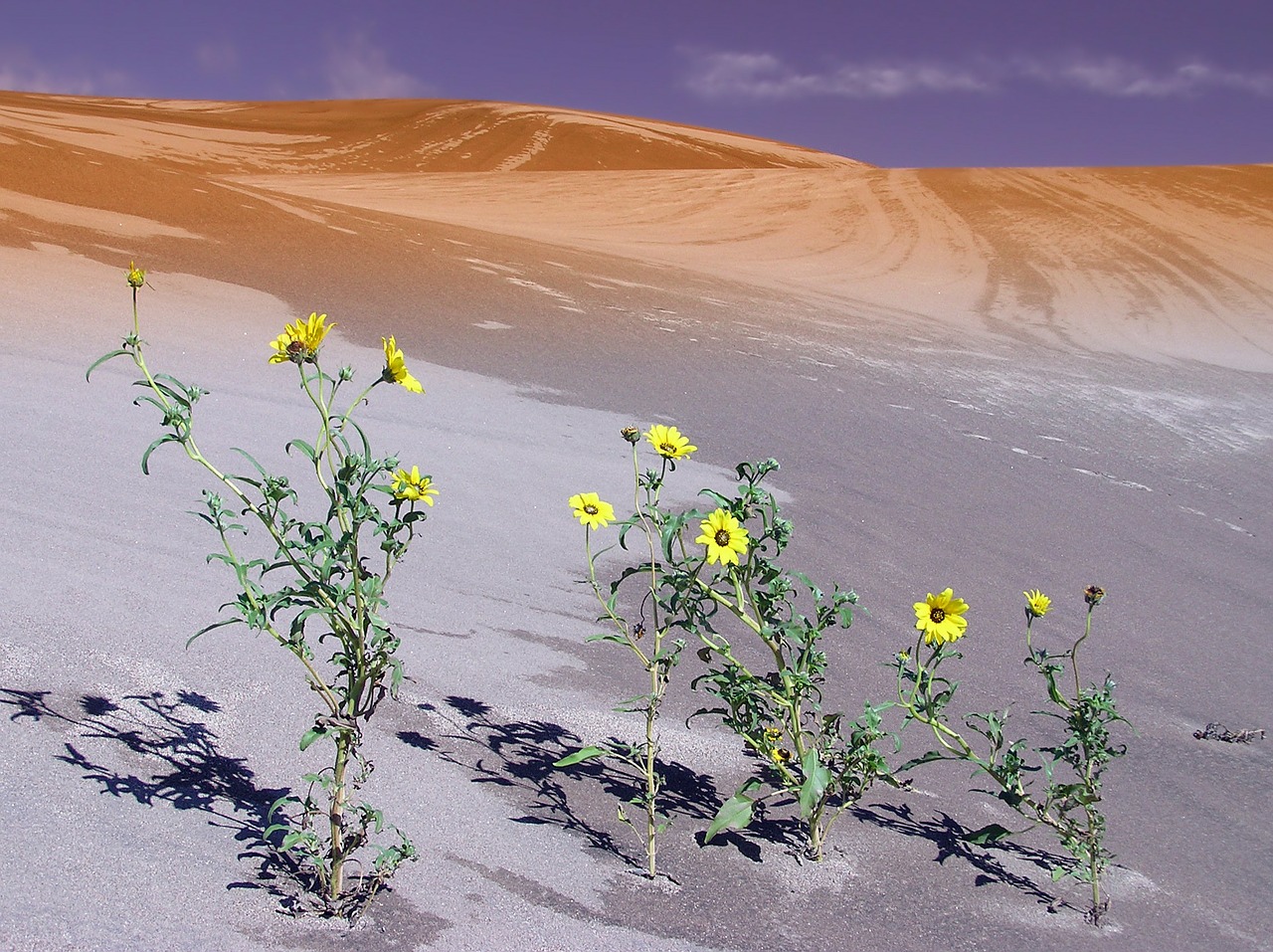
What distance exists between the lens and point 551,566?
353 cm

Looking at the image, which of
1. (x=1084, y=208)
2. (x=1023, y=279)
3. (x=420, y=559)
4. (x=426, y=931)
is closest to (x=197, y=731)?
(x=426, y=931)

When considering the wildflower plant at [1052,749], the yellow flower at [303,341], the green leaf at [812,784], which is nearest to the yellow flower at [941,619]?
the wildflower plant at [1052,749]

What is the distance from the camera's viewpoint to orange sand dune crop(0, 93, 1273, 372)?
882 cm

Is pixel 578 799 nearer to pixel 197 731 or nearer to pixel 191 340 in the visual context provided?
pixel 197 731

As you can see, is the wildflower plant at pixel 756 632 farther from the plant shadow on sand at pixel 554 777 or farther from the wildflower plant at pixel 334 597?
the wildflower plant at pixel 334 597

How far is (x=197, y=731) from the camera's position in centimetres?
210

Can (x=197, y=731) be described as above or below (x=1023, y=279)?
below

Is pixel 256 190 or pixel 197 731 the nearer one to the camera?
pixel 197 731

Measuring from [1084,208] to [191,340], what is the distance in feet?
56.1

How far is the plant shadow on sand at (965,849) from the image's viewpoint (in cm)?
209

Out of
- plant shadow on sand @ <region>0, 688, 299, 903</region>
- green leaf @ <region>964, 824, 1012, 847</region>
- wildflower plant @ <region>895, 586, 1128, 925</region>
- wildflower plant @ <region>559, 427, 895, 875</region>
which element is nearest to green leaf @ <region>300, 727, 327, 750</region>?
plant shadow on sand @ <region>0, 688, 299, 903</region>

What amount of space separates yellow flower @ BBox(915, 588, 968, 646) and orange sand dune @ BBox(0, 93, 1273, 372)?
22.3 feet

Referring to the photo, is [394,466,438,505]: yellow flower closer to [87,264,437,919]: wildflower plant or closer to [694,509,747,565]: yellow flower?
[87,264,437,919]: wildflower plant

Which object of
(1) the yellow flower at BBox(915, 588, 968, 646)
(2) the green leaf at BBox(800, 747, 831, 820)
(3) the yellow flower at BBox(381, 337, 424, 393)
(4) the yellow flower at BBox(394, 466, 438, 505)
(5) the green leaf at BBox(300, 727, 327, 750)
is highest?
(3) the yellow flower at BBox(381, 337, 424, 393)
